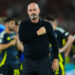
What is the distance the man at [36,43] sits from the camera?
4320 millimetres

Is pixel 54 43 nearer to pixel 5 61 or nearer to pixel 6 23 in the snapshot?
pixel 5 61

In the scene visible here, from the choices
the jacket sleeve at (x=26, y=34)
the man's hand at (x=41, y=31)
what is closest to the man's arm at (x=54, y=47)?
the man's hand at (x=41, y=31)

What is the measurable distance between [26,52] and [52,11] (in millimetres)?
14300

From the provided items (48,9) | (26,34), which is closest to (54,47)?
(26,34)

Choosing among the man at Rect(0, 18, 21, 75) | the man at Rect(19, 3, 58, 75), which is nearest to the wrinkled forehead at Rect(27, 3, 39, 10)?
the man at Rect(19, 3, 58, 75)

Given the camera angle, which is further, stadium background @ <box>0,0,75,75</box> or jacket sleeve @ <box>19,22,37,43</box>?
stadium background @ <box>0,0,75,75</box>

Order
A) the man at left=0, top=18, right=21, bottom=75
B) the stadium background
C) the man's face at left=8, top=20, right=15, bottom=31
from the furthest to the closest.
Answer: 1. the stadium background
2. the man's face at left=8, top=20, right=15, bottom=31
3. the man at left=0, top=18, right=21, bottom=75

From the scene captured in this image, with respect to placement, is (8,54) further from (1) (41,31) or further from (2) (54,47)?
(1) (41,31)

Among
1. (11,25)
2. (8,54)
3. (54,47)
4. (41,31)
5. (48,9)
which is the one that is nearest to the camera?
(41,31)

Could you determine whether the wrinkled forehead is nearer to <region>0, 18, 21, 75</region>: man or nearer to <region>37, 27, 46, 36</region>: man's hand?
<region>37, 27, 46, 36</region>: man's hand

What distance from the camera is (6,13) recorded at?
59.9 feet

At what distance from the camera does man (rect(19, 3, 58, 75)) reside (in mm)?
4320

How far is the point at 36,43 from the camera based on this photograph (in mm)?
4359

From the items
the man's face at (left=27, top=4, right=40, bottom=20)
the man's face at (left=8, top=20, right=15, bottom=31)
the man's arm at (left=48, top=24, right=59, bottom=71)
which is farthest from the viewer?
the man's face at (left=8, top=20, right=15, bottom=31)
